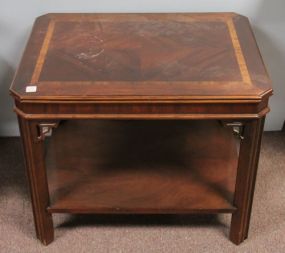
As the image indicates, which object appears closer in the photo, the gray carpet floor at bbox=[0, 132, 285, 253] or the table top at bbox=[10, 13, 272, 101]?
the table top at bbox=[10, 13, 272, 101]

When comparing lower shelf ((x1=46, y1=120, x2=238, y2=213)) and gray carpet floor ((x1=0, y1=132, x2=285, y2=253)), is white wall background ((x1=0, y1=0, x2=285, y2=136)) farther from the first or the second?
gray carpet floor ((x1=0, y1=132, x2=285, y2=253))

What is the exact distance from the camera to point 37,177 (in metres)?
1.26

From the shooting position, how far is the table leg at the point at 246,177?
46.0 inches

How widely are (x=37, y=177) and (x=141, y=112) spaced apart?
0.33m

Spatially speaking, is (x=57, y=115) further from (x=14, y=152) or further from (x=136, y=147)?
(x=14, y=152)

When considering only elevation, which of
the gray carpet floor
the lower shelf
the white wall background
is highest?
the white wall background

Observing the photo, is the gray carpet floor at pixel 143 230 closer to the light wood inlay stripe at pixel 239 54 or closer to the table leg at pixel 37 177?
the table leg at pixel 37 177

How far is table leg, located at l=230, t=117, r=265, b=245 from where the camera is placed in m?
1.17

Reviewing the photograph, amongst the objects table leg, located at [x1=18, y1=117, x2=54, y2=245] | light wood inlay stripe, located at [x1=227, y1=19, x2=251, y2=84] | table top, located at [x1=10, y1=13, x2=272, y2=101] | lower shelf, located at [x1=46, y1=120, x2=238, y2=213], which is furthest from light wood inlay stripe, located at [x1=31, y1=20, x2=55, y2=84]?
light wood inlay stripe, located at [x1=227, y1=19, x2=251, y2=84]

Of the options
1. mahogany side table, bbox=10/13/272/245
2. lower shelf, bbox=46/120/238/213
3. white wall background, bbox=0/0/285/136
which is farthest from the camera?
white wall background, bbox=0/0/285/136

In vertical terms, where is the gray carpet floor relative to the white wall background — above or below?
below

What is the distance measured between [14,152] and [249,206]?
0.85 m

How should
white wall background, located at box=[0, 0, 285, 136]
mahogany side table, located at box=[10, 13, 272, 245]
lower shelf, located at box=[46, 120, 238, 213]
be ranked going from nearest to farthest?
1. mahogany side table, located at box=[10, 13, 272, 245]
2. lower shelf, located at box=[46, 120, 238, 213]
3. white wall background, located at box=[0, 0, 285, 136]

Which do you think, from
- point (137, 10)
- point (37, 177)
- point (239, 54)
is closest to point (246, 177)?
point (239, 54)
